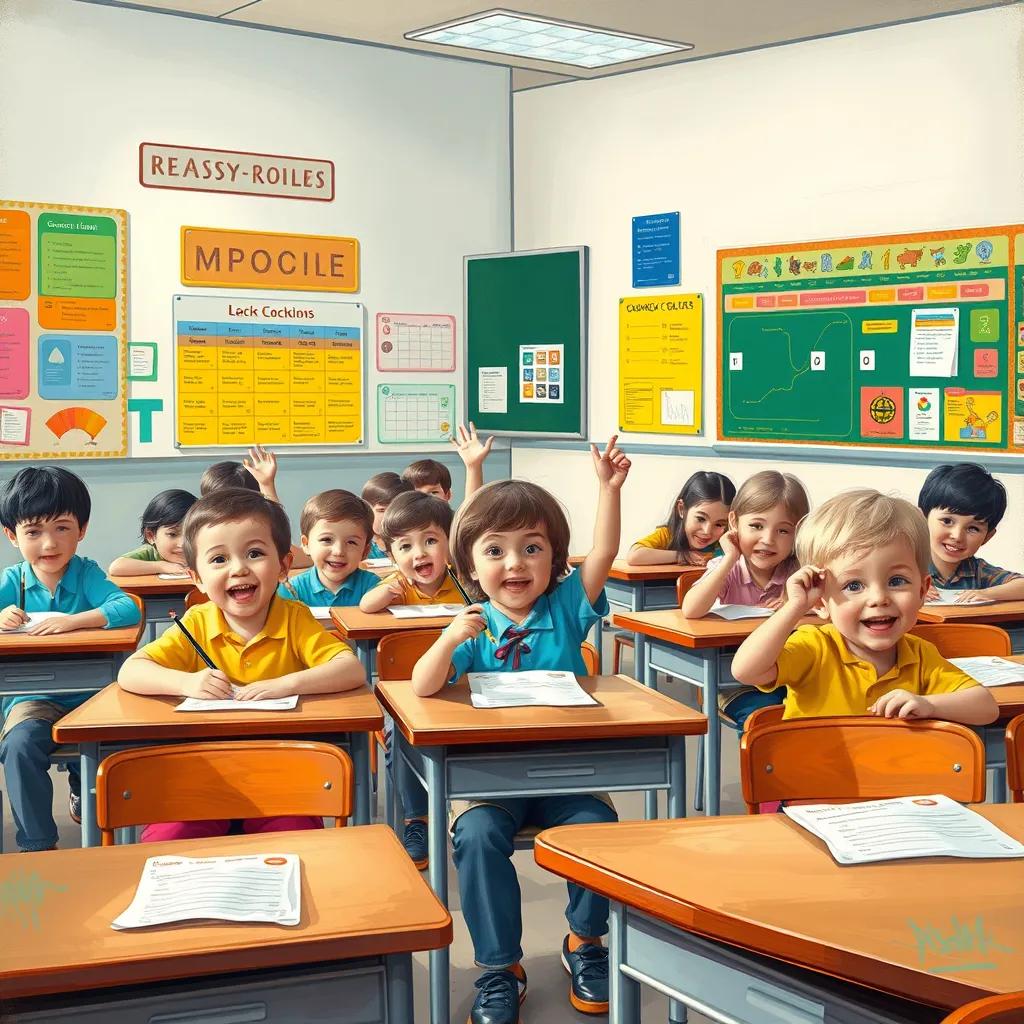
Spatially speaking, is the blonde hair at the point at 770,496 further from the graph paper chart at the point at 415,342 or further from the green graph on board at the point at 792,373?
the graph paper chart at the point at 415,342

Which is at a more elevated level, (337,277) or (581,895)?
(337,277)

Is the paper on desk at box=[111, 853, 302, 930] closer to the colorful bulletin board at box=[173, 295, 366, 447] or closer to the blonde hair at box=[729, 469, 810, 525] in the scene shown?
the blonde hair at box=[729, 469, 810, 525]

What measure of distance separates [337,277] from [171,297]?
94cm

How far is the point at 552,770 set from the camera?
92.4 inches

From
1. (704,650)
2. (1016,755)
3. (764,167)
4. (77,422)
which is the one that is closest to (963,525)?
(704,650)

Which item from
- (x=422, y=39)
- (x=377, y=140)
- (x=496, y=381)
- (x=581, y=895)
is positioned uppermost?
(x=422, y=39)

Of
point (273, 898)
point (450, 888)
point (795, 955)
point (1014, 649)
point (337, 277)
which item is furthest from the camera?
point (337, 277)

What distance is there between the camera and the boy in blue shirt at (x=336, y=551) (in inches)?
159

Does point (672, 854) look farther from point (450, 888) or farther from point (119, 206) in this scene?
point (119, 206)

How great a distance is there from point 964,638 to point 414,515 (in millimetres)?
1638

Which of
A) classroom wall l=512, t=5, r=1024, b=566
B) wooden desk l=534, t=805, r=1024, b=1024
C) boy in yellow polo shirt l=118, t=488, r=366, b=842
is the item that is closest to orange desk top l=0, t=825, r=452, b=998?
wooden desk l=534, t=805, r=1024, b=1024

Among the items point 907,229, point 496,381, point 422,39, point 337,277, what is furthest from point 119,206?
point 907,229

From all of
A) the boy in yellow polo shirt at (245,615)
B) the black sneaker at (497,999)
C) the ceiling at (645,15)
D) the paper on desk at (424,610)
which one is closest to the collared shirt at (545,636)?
the boy in yellow polo shirt at (245,615)

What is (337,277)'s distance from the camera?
686 centimetres
